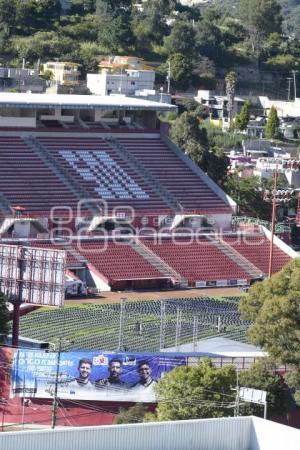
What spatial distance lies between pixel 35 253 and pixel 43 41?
6402cm

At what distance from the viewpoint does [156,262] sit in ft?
182

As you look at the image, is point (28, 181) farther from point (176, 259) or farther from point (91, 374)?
point (91, 374)

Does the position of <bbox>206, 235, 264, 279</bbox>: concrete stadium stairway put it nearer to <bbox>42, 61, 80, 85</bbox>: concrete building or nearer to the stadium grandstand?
the stadium grandstand

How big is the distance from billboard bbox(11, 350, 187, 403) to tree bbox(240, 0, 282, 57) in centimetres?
8409

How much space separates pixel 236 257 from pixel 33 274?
66.8ft

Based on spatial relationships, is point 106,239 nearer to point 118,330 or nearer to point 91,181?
point 91,181

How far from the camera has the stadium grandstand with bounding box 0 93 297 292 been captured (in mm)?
55062

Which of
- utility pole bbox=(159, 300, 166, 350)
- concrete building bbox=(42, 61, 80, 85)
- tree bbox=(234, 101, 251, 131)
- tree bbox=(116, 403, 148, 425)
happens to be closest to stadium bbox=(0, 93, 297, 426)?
utility pole bbox=(159, 300, 166, 350)

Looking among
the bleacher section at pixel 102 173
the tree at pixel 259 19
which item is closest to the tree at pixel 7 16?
the tree at pixel 259 19

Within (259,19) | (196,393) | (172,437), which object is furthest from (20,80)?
(172,437)

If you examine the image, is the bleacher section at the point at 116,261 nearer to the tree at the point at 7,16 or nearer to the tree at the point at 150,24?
the tree at the point at 7,16

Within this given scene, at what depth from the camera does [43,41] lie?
101 metres

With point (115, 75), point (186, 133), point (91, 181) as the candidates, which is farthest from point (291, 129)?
point (91, 181)

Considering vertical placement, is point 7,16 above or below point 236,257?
→ above
